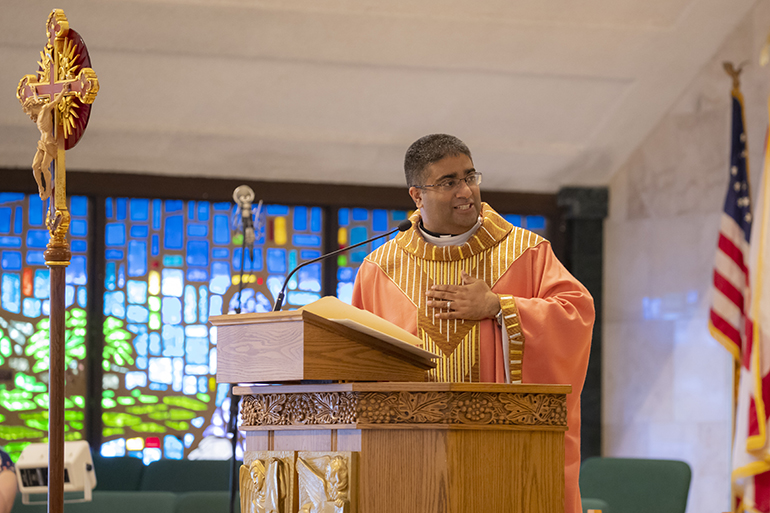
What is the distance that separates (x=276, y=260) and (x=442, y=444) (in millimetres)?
5648

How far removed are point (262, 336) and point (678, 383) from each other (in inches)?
220

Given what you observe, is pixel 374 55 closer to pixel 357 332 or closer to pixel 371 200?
pixel 371 200

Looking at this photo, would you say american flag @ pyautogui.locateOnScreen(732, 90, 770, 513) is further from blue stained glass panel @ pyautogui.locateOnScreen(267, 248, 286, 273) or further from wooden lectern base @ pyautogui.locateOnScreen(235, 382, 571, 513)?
blue stained glass panel @ pyautogui.locateOnScreen(267, 248, 286, 273)

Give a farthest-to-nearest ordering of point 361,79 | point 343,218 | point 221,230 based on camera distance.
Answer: point 343,218, point 221,230, point 361,79

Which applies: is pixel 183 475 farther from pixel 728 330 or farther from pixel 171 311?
pixel 728 330

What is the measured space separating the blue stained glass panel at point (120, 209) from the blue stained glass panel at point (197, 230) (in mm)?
496

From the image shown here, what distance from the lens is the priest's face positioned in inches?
112

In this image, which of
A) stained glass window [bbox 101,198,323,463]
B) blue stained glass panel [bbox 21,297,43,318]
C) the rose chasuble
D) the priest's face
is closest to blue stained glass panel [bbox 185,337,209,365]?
stained glass window [bbox 101,198,323,463]

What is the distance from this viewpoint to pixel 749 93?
6445 millimetres

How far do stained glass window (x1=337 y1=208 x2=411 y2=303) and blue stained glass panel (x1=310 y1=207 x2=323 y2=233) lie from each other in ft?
0.51

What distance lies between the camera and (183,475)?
6.30m

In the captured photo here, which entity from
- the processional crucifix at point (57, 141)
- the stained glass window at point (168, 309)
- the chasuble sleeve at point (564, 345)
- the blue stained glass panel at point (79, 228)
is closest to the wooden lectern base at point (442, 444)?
the chasuble sleeve at point (564, 345)

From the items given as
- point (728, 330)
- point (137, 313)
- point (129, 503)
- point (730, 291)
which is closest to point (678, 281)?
point (730, 291)

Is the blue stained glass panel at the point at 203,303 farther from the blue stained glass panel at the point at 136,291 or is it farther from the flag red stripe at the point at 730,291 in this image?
the flag red stripe at the point at 730,291
